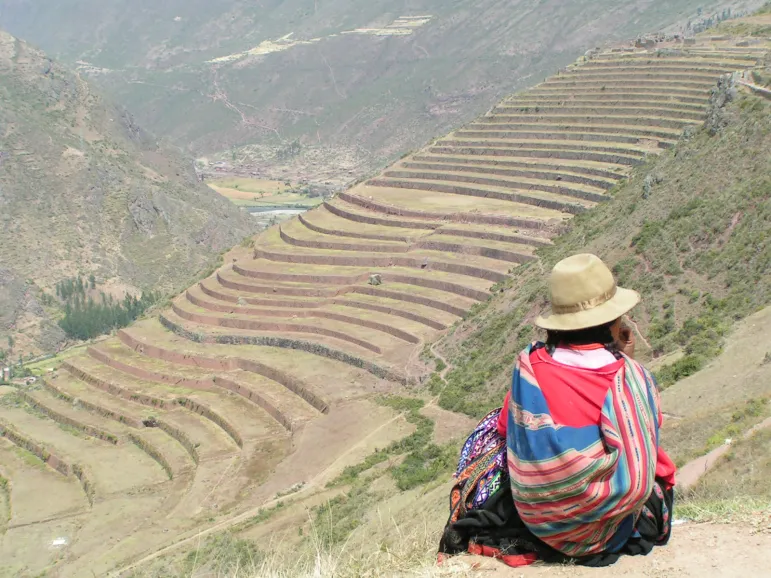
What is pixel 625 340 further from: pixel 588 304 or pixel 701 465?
pixel 701 465

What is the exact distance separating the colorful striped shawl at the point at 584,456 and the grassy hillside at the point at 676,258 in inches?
382

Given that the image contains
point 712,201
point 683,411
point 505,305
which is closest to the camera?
point 683,411

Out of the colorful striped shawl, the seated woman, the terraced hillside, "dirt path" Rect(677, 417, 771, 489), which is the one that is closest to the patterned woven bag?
the seated woman

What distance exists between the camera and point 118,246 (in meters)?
68.7

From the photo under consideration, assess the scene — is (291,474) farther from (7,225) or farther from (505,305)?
(7,225)

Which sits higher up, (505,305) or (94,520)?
(505,305)

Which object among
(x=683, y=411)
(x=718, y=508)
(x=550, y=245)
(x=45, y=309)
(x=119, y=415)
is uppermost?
(x=718, y=508)

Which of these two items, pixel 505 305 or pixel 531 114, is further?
pixel 531 114

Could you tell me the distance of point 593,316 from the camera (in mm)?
5113

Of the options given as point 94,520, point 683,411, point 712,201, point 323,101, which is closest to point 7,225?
point 94,520

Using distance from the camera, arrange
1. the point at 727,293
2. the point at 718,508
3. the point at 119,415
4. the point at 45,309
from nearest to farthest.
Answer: the point at 718,508
the point at 727,293
the point at 119,415
the point at 45,309

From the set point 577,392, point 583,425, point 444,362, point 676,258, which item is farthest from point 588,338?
point 444,362

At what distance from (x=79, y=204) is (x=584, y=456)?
69404 mm

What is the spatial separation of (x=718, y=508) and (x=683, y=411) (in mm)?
6132
